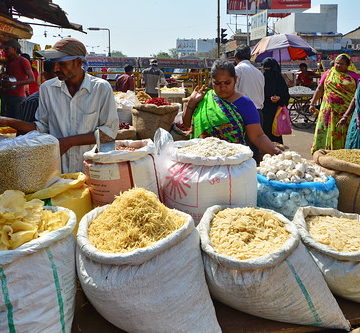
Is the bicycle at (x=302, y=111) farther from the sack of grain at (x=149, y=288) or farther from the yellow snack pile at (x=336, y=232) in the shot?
the sack of grain at (x=149, y=288)

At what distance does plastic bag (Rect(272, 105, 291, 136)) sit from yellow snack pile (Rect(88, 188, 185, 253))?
13.5ft

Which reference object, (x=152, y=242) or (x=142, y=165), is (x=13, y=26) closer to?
(x=142, y=165)

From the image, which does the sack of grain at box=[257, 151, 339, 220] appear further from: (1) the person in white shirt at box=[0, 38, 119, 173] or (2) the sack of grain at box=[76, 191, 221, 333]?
(1) the person in white shirt at box=[0, 38, 119, 173]

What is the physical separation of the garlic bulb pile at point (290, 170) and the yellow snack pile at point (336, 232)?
0.26 metres

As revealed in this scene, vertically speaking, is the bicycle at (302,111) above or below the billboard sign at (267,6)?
below

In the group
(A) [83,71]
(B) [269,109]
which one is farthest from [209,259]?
(B) [269,109]

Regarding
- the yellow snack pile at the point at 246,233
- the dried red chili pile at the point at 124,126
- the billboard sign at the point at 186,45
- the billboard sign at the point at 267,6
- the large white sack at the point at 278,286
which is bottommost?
the large white sack at the point at 278,286

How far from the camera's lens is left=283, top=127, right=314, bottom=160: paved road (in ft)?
23.6

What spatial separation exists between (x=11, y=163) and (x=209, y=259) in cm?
88

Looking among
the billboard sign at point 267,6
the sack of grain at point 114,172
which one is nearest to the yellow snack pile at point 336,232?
the sack of grain at point 114,172

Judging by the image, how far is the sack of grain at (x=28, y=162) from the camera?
1470mm

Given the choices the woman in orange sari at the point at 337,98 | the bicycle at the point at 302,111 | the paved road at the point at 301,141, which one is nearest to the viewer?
the woman in orange sari at the point at 337,98

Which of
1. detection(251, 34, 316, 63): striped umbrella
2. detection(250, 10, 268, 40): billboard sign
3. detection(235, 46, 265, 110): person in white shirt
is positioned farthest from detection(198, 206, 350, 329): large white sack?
detection(250, 10, 268, 40): billboard sign

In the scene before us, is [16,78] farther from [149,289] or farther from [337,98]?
[149,289]
